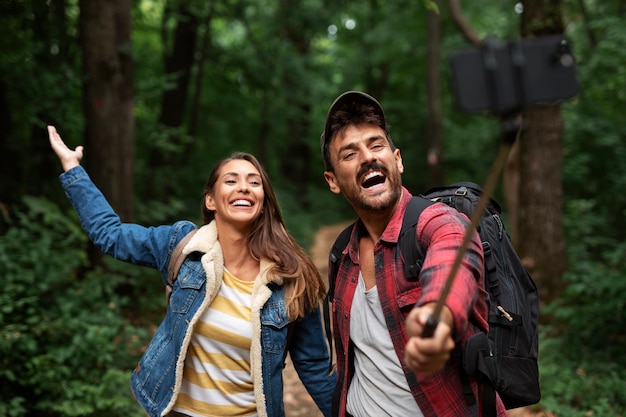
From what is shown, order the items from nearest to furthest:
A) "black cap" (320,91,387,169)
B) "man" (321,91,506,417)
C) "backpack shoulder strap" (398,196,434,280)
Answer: "man" (321,91,506,417)
"backpack shoulder strap" (398,196,434,280)
"black cap" (320,91,387,169)

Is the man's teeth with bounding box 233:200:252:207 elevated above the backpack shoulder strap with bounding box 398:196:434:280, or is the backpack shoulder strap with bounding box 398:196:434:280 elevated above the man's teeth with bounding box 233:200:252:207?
the man's teeth with bounding box 233:200:252:207

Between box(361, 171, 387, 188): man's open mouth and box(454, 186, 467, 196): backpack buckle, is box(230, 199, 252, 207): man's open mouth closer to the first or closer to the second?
box(361, 171, 387, 188): man's open mouth

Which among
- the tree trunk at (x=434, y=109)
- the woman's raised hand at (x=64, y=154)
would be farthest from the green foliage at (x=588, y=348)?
the tree trunk at (x=434, y=109)

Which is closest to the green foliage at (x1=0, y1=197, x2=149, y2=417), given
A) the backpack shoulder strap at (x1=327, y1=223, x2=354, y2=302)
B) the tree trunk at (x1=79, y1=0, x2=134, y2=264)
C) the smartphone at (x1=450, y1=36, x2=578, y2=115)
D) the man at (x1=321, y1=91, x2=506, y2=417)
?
the tree trunk at (x1=79, y1=0, x2=134, y2=264)

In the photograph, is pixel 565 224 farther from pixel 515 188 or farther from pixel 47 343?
pixel 47 343

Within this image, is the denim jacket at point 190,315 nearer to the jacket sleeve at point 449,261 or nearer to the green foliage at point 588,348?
the jacket sleeve at point 449,261

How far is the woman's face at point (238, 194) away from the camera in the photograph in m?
2.62

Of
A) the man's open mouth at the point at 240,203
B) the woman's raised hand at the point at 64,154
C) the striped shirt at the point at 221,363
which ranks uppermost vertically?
the woman's raised hand at the point at 64,154

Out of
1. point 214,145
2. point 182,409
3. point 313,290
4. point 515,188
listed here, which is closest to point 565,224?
point 515,188

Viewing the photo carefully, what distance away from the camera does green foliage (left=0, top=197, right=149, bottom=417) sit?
13.1 feet

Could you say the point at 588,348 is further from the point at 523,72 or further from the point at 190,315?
the point at 523,72

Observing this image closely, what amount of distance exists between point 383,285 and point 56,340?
366cm

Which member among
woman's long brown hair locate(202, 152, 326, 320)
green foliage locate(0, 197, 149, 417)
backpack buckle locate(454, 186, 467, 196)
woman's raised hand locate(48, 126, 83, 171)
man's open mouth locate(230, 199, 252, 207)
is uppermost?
woman's raised hand locate(48, 126, 83, 171)

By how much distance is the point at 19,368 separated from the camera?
157 inches
